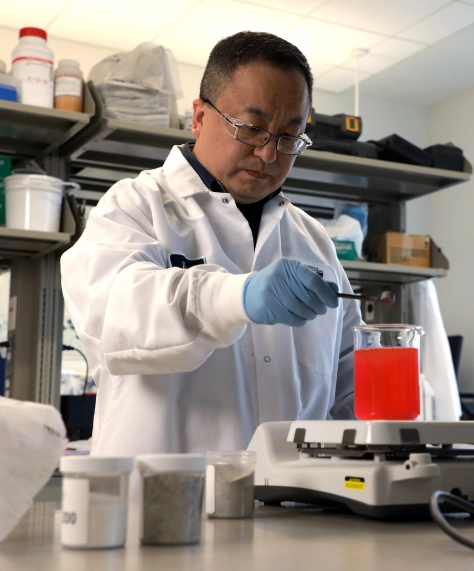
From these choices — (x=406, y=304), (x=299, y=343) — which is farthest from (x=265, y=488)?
(x=406, y=304)

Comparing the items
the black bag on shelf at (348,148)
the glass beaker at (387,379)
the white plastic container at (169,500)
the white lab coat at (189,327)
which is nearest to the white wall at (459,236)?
the black bag on shelf at (348,148)

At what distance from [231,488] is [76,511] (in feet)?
0.85

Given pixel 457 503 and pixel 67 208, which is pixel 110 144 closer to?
pixel 67 208

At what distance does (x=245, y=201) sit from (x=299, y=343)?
33 centimetres

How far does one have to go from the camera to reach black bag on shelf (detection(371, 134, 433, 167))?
322 centimetres

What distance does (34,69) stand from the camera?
2.64 metres

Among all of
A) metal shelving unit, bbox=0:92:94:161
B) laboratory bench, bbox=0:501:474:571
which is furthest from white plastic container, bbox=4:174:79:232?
laboratory bench, bbox=0:501:474:571

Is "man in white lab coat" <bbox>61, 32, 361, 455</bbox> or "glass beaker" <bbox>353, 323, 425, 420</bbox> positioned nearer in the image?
"glass beaker" <bbox>353, 323, 425, 420</bbox>

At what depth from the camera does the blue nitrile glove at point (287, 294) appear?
1.12m

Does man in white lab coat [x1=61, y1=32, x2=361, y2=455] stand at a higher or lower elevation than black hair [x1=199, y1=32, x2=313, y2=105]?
lower

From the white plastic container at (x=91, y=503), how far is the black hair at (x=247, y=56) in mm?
1009

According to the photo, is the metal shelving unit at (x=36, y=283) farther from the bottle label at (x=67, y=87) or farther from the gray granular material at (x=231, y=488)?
the gray granular material at (x=231, y=488)

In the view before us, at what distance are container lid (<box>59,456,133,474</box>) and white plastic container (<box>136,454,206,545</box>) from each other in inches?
1.5

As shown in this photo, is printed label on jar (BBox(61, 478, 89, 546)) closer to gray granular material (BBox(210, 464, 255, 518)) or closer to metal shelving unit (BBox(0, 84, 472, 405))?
gray granular material (BBox(210, 464, 255, 518))
